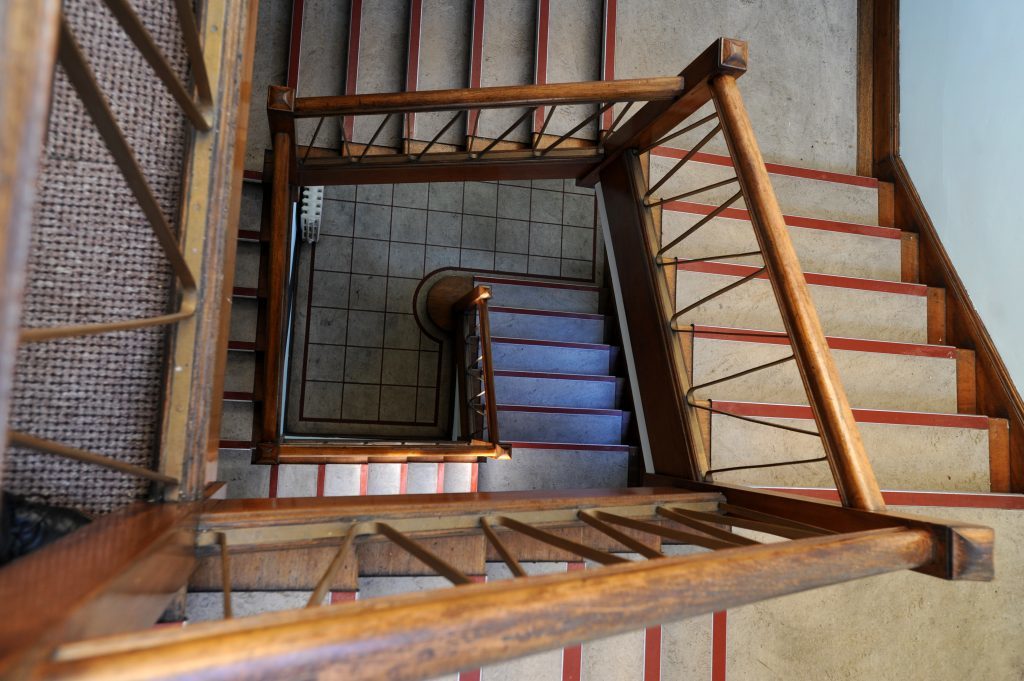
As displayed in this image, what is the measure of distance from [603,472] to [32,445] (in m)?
2.38

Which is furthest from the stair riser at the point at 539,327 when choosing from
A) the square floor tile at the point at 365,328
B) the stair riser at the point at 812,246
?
the stair riser at the point at 812,246

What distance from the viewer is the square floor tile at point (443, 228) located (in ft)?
17.0

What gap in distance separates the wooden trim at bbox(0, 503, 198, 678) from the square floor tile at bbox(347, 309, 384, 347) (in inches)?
157

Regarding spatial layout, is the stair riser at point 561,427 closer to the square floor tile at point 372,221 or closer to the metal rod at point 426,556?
the metal rod at point 426,556

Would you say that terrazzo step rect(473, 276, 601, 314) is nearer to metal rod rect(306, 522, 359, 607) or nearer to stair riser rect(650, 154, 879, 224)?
stair riser rect(650, 154, 879, 224)

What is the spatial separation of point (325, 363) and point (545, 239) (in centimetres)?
185

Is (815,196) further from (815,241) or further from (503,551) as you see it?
(503,551)

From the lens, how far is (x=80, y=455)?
2.77 feet

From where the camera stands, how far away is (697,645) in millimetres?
1948

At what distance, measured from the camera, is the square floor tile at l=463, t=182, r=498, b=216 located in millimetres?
5230

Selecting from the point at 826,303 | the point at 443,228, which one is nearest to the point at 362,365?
the point at 443,228

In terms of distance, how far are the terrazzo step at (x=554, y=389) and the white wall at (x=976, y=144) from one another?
1662 mm

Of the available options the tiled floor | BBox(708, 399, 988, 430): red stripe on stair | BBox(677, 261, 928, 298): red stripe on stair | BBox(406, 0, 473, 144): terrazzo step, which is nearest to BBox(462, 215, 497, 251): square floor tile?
the tiled floor

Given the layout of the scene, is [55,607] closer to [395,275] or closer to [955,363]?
[955,363]
